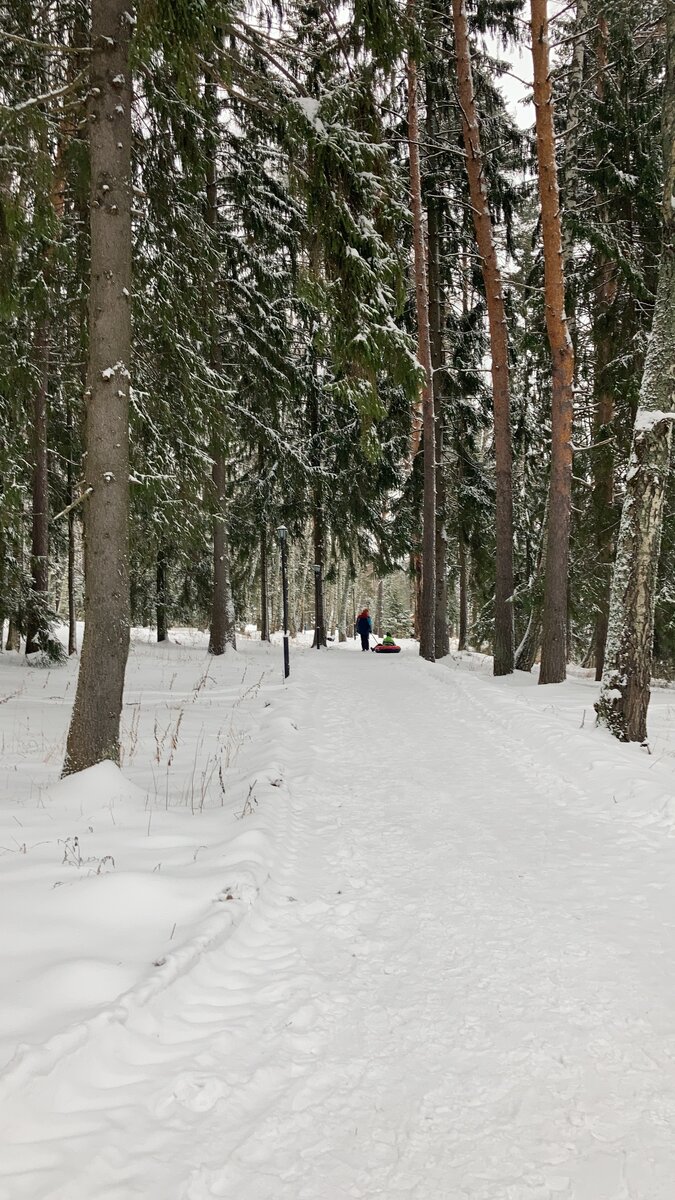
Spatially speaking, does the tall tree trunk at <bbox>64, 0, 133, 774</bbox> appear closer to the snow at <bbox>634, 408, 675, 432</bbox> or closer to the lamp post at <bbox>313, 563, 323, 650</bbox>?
the snow at <bbox>634, 408, 675, 432</bbox>

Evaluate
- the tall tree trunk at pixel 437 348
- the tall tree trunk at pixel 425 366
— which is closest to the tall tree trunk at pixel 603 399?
the tall tree trunk at pixel 425 366

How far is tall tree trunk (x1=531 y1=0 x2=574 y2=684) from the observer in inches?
389

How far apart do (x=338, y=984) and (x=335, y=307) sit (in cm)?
512

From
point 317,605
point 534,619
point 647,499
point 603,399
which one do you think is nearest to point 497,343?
point 603,399

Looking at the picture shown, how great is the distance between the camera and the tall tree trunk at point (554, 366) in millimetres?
9875

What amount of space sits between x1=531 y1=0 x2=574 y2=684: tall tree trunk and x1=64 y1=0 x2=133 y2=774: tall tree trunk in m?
7.41

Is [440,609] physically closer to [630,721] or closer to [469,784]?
[630,721]

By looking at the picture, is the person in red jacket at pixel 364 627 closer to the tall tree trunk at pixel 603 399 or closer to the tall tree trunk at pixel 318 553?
the tall tree trunk at pixel 318 553

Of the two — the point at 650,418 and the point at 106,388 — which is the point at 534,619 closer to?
the point at 650,418

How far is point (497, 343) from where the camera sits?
12914 millimetres

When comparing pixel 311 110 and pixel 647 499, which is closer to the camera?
pixel 311 110

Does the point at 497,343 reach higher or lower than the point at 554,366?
higher

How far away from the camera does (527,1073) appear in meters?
2.15

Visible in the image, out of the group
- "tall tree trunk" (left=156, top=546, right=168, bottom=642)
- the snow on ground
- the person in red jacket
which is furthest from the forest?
the snow on ground
